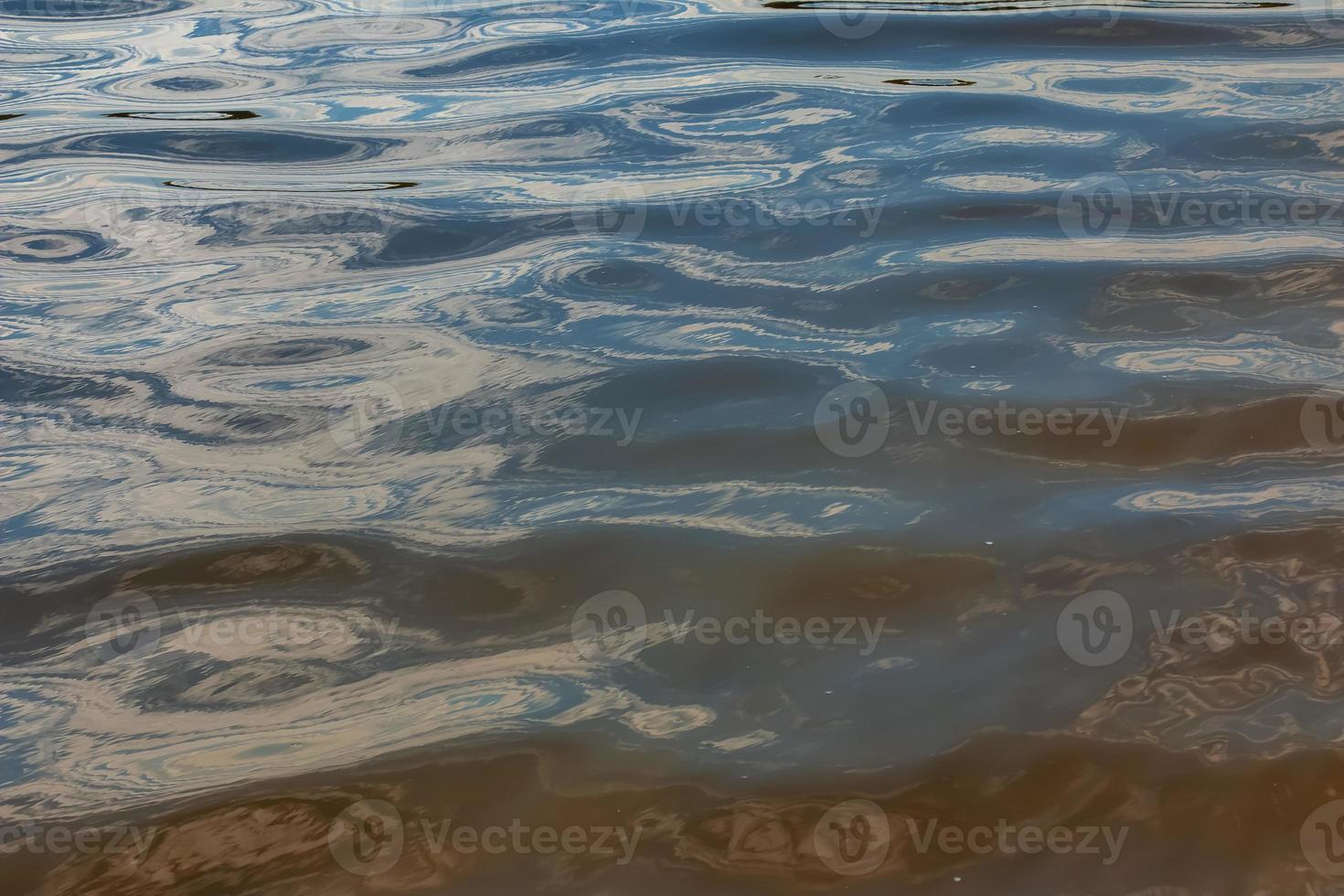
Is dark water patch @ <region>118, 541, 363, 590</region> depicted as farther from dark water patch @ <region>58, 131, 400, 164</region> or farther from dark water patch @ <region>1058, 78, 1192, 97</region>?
dark water patch @ <region>1058, 78, 1192, 97</region>

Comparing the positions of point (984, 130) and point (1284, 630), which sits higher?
point (984, 130)

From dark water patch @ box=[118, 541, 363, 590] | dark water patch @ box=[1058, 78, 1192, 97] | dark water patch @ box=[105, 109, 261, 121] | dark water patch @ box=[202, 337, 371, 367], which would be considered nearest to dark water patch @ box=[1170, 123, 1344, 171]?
dark water patch @ box=[1058, 78, 1192, 97]

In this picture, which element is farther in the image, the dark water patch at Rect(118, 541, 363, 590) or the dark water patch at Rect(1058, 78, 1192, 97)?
the dark water patch at Rect(1058, 78, 1192, 97)

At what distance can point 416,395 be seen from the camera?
292 cm

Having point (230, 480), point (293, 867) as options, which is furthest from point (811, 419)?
point (293, 867)

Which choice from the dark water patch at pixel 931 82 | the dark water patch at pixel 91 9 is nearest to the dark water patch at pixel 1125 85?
the dark water patch at pixel 931 82

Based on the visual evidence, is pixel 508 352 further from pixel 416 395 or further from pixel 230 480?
pixel 230 480

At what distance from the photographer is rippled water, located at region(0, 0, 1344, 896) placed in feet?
5.96

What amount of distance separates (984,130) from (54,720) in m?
3.52

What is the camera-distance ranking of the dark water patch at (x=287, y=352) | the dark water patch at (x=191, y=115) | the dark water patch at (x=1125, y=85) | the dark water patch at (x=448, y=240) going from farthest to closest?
1. the dark water patch at (x=191, y=115)
2. the dark water patch at (x=1125, y=85)
3. the dark water patch at (x=448, y=240)
4. the dark water patch at (x=287, y=352)

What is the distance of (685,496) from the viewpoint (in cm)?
251

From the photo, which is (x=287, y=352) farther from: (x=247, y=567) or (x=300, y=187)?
(x=300, y=187)

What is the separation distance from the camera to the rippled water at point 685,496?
1.82 m

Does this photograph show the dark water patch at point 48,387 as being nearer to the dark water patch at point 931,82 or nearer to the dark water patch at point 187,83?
the dark water patch at point 187,83
